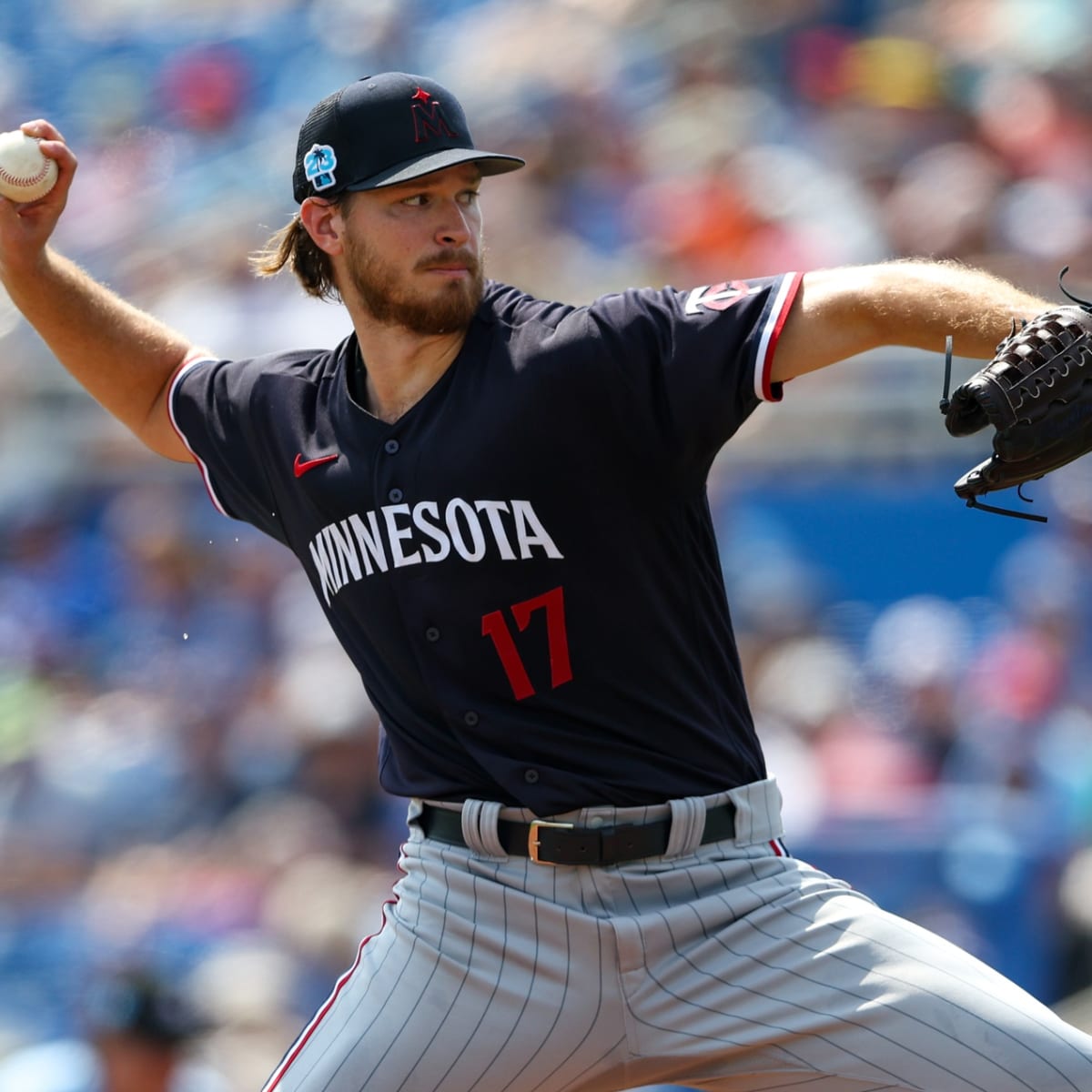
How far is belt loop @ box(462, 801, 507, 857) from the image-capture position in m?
2.52

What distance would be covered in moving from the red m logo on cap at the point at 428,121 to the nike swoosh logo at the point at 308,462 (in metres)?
0.56

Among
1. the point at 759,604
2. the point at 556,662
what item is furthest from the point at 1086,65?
the point at 556,662

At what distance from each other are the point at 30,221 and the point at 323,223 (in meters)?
0.61

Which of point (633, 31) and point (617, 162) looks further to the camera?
point (633, 31)

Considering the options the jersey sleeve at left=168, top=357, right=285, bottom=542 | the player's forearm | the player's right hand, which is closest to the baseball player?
the jersey sleeve at left=168, top=357, right=285, bottom=542

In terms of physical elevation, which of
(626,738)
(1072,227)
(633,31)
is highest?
(633,31)

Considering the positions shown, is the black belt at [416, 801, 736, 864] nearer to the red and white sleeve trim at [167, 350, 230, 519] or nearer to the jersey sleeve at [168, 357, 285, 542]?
the jersey sleeve at [168, 357, 285, 542]

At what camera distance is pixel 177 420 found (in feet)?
10.1

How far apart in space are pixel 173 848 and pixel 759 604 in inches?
86.6

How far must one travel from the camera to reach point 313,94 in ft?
26.6

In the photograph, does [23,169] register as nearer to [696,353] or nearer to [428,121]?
[428,121]

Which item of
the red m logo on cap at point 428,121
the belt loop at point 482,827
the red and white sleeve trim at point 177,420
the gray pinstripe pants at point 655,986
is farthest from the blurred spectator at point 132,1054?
the red m logo on cap at point 428,121

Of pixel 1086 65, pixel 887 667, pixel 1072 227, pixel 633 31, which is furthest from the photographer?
pixel 633 31

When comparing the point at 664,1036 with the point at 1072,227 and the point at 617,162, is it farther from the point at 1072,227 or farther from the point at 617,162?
the point at 617,162
